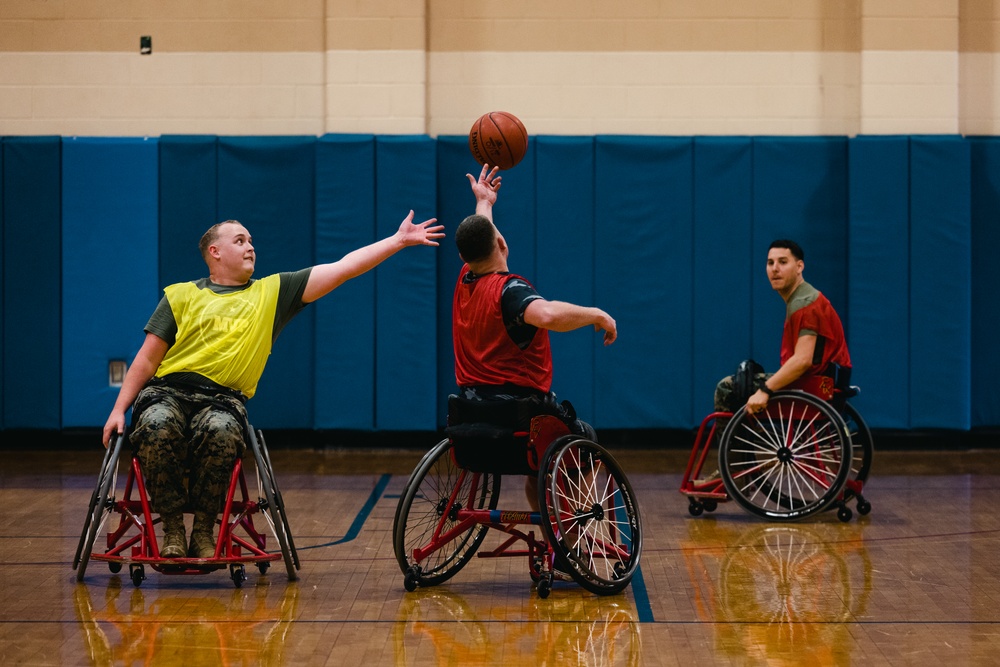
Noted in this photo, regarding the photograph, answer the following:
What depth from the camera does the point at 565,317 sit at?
3779 mm

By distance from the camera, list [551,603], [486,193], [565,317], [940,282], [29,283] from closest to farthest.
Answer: [565,317] → [551,603] → [486,193] → [940,282] → [29,283]

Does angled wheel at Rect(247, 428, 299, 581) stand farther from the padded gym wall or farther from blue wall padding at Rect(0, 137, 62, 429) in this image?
blue wall padding at Rect(0, 137, 62, 429)

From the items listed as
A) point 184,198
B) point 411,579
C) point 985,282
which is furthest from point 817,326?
point 184,198

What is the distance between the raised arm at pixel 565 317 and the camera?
12.2 feet

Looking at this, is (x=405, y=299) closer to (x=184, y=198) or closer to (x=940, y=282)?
(x=184, y=198)

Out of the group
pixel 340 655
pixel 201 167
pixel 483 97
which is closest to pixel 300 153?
pixel 201 167

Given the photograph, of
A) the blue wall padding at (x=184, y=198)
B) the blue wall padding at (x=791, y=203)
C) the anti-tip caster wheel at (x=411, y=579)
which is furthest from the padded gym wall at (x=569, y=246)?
the anti-tip caster wheel at (x=411, y=579)

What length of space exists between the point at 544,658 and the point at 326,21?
5616 mm

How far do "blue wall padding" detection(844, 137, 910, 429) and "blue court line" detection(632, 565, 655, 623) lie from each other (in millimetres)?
3878

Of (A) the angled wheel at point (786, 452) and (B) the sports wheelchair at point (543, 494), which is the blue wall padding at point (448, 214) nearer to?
(A) the angled wheel at point (786, 452)

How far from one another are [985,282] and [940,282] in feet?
1.21

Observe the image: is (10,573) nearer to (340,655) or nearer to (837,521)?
(340,655)

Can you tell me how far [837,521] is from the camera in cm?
557

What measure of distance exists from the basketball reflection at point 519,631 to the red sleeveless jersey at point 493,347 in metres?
0.73
